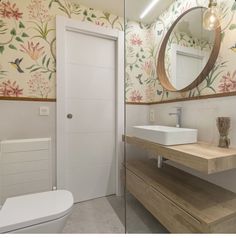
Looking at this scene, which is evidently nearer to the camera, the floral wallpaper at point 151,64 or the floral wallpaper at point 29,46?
the floral wallpaper at point 151,64

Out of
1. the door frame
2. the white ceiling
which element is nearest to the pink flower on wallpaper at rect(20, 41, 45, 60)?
the door frame

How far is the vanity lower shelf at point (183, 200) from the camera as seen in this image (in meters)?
0.94

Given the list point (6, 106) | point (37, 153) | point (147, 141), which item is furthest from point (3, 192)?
point (147, 141)

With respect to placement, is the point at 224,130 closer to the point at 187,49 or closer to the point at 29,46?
the point at 187,49

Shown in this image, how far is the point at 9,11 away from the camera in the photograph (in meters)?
1.56

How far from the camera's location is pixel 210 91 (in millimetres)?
1378

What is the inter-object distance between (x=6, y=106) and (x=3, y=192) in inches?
30.8

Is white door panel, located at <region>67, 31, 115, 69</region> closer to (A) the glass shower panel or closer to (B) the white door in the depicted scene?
(B) the white door

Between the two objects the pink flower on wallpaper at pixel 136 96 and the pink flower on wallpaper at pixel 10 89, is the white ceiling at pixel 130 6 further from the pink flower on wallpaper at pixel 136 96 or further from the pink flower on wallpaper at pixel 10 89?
the pink flower on wallpaper at pixel 10 89

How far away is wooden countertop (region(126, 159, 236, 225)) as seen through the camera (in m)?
0.96

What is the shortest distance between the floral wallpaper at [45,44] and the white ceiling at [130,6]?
0.19 feet

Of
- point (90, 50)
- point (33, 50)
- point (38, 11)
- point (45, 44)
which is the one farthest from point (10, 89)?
point (90, 50)

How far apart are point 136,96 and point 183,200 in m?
1.34

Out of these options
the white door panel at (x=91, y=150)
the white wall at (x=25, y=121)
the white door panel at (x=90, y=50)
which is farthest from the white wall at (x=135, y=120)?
the white wall at (x=25, y=121)
